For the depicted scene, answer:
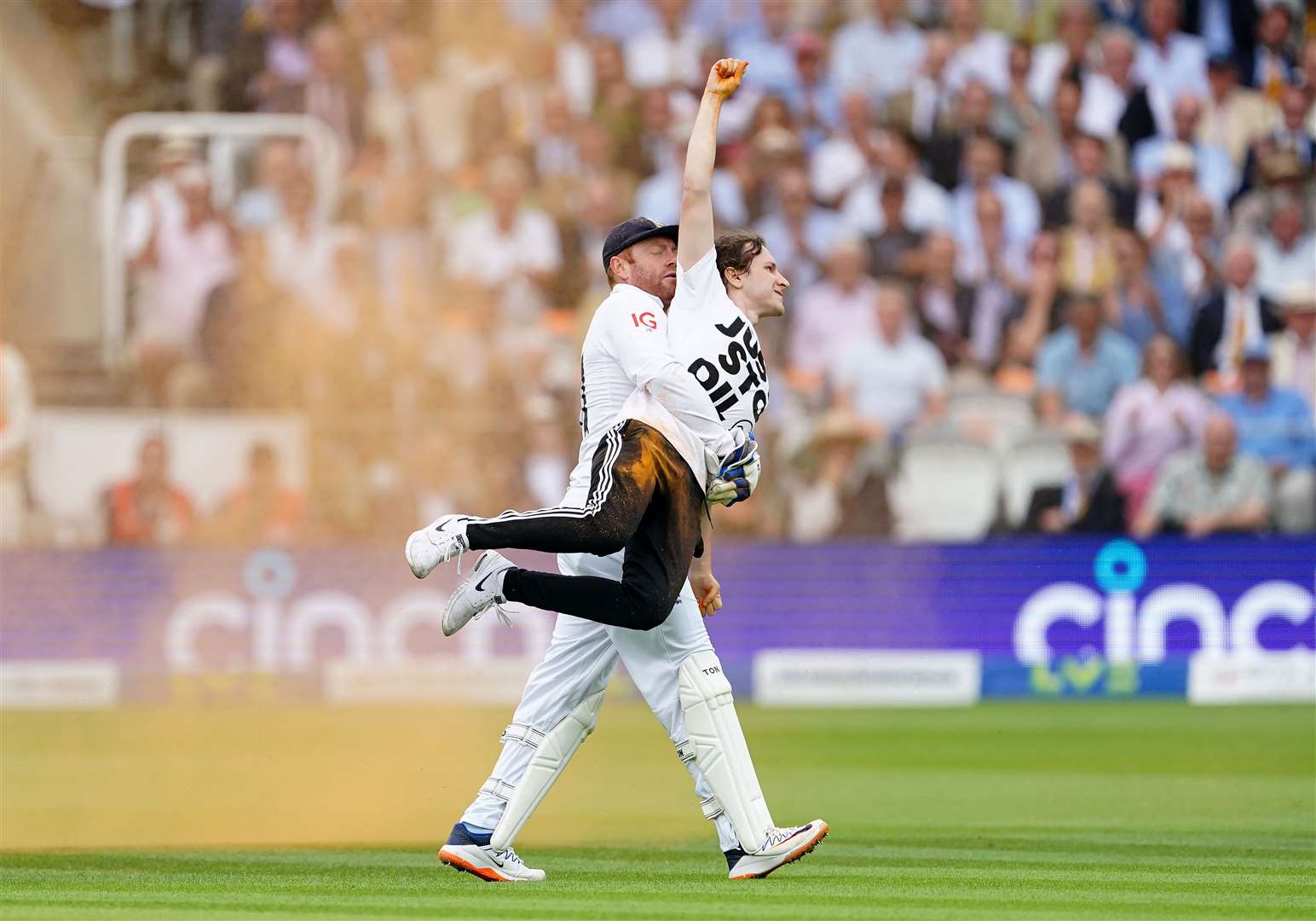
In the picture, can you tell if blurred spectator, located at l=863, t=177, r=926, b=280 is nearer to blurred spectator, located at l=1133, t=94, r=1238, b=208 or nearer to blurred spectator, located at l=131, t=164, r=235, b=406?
blurred spectator, located at l=1133, t=94, r=1238, b=208

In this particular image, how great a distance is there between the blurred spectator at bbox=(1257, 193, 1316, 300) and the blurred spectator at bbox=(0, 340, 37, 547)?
10.4m

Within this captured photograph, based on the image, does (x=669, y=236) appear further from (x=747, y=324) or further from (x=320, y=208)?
(x=320, y=208)

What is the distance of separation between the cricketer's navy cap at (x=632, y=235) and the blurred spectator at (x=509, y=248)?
10.1 metres

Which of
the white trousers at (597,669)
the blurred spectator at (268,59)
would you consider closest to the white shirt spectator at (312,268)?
the blurred spectator at (268,59)

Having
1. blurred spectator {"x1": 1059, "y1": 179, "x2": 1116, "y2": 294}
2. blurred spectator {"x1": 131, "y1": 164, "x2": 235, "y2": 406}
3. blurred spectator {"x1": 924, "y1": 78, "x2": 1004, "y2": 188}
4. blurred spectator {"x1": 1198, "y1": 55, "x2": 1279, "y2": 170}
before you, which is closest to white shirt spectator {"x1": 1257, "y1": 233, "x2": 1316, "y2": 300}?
blurred spectator {"x1": 1198, "y1": 55, "x2": 1279, "y2": 170}

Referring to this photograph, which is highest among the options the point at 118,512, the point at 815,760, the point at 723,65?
the point at 723,65

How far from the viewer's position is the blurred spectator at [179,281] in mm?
17141

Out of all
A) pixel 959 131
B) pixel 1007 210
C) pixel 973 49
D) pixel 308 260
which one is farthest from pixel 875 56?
pixel 308 260

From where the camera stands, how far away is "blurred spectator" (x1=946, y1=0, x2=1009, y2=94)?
→ 64.8 feet

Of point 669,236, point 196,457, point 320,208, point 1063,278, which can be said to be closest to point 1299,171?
point 1063,278

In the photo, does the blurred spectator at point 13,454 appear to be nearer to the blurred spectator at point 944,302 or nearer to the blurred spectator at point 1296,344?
the blurred spectator at point 944,302

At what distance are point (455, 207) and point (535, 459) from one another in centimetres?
287

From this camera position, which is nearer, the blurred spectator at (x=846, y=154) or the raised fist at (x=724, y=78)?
the raised fist at (x=724, y=78)

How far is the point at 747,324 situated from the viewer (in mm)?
7668
